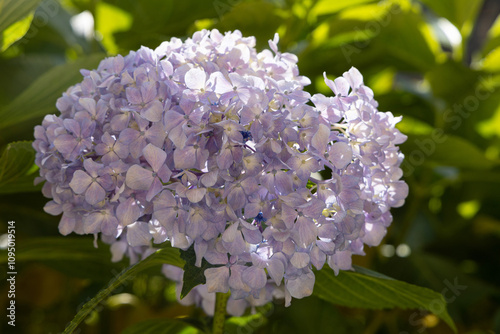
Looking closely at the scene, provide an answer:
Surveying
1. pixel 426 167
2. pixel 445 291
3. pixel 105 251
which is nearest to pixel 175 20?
pixel 105 251

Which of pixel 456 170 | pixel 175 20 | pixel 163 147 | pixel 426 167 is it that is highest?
pixel 163 147

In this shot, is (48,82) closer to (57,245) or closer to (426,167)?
(57,245)

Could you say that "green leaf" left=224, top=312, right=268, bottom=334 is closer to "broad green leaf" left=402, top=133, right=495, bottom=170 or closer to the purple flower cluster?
the purple flower cluster

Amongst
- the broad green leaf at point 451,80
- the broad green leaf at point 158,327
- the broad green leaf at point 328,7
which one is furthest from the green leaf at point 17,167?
the broad green leaf at point 451,80

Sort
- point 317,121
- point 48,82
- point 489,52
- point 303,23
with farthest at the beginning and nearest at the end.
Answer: point 489,52, point 303,23, point 48,82, point 317,121

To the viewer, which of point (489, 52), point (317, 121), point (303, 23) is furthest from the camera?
point (489, 52)

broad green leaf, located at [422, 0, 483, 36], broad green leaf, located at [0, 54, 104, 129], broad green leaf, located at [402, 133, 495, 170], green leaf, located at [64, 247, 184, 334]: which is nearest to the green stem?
green leaf, located at [64, 247, 184, 334]

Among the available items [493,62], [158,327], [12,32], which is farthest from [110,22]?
[493,62]
